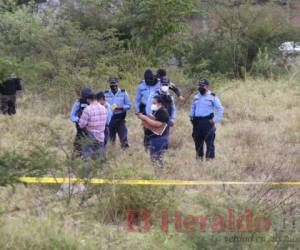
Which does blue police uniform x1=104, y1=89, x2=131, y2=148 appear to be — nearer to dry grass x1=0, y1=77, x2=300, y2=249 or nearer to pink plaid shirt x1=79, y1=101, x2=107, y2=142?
dry grass x1=0, y1=77, x2=300, y2=249

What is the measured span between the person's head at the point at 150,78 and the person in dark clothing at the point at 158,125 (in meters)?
1.36

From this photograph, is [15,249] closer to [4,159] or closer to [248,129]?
[4,159]

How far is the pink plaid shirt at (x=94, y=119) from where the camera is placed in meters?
9.34

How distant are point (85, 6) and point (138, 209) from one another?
60.4ft

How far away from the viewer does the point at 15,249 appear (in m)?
5.38

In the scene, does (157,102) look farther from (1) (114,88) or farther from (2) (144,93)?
(1) (114,88)

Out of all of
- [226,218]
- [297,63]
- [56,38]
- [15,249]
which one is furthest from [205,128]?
[297,63]

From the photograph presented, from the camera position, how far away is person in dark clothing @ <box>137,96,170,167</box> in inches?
365

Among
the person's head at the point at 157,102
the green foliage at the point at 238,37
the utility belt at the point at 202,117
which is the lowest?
the utility belt at the point at 202,117

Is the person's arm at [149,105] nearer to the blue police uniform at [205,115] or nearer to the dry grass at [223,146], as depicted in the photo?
the dry grass at [223,146]

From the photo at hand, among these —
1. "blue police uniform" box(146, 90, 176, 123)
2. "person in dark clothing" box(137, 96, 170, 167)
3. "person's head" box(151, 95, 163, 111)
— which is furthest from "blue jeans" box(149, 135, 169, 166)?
"blue police uniform" box(146, 90, 176, 123)

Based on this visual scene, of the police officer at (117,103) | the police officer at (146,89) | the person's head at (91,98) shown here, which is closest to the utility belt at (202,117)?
the police officer at (146,89)

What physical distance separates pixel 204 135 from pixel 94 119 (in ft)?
6.94

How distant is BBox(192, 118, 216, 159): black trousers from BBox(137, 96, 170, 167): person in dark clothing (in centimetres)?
110
